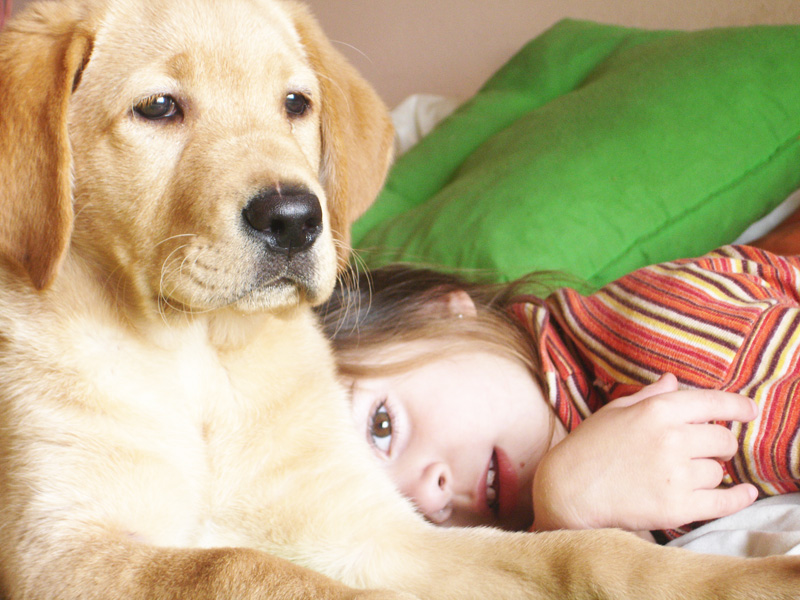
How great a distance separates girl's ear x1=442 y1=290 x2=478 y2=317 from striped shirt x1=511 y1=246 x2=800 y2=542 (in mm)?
186

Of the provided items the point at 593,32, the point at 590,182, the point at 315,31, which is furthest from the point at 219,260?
→ the point at 593,32

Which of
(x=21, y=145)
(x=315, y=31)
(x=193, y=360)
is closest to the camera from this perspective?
(x=21, y=145)

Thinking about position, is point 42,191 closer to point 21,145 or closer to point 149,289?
point 21,145

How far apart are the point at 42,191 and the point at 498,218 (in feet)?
4.30

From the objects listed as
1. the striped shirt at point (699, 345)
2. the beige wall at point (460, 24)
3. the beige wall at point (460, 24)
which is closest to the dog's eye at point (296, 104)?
the striped shirt at point (699, 345)

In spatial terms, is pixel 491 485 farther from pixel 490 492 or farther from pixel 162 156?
pixel 162 156

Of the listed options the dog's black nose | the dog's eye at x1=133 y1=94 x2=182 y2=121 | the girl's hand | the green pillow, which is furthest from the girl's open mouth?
the dog's eye at x1=133 y1=94 x2=182 y2=121

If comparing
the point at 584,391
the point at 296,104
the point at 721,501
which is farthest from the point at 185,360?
the point at 721,501

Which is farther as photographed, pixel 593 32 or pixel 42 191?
pixel 593 32

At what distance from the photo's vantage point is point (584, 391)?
181 cm

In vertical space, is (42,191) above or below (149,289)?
above

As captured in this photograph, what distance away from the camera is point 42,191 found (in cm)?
122

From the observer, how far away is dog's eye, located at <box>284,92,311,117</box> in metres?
1.50

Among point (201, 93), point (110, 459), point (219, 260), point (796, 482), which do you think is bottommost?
point (110, 459)
